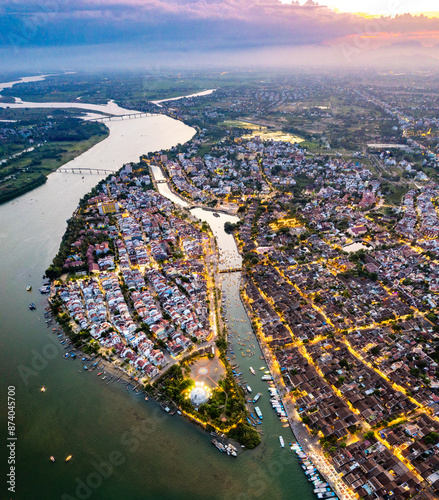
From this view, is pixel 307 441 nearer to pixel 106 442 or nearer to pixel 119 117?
pixel 106 442

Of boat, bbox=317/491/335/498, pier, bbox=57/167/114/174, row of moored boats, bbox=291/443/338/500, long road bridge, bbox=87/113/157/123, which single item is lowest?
boat, bbox=317/491/335/498

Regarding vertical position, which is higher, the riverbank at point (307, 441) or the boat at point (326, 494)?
the riverbank at point (307, 441)

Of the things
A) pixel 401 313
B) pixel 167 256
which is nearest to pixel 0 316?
pixel 167 256

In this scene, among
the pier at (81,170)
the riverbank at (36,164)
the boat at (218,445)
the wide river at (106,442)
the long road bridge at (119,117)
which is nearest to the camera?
the wide river at (106,442)

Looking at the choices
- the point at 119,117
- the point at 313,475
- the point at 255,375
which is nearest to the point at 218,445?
the point at 255,375

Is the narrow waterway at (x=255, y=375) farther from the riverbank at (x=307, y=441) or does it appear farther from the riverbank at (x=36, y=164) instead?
the riverbank at (x=36, y=164)

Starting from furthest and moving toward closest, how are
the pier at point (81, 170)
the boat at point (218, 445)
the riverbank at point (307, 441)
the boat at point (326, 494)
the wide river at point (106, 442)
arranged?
the pier at point (81, 170)
the boat at point (218, 445)
the wide river at point (106, 442)
the riverbank at point (307, 441)
the boat at point (326, 494)

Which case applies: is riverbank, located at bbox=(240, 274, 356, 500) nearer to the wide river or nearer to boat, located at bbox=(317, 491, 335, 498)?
boat, located at bbox=(317, 491, 335, 498)

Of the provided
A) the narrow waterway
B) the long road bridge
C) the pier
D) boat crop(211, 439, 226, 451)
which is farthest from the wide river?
the long road bridge

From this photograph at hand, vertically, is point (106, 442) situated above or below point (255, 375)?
below

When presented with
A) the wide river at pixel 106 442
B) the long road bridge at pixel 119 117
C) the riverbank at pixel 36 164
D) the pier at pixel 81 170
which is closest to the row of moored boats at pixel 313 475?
the wide river at pixel 106 442

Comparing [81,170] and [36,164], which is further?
[36,164]

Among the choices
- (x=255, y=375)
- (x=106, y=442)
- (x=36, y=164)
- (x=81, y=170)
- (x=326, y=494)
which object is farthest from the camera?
(x=36, y=164)
